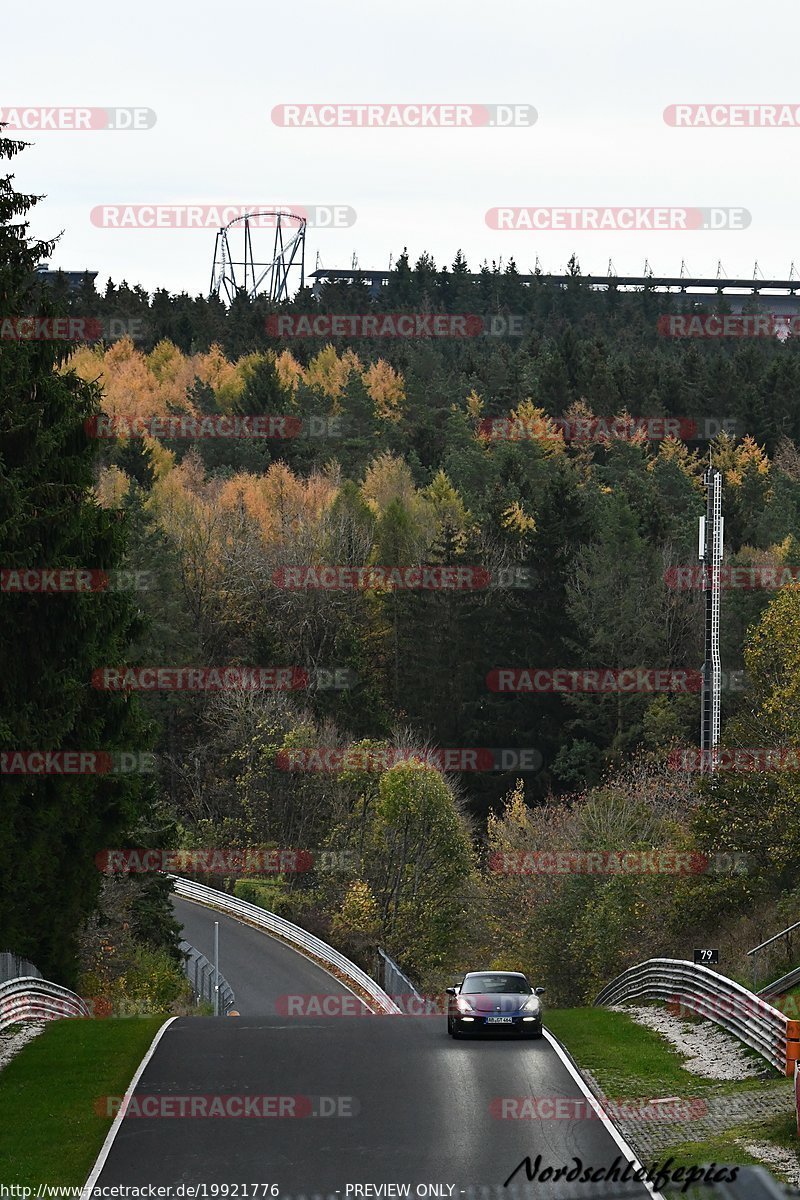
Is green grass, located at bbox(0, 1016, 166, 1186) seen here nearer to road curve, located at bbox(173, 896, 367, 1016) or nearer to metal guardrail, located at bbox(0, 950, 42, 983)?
metal guardrail, located at bbox(0, 950, 42, 983)

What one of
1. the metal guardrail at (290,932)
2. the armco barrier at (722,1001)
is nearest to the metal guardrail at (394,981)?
the metal guardrail at (290,932)

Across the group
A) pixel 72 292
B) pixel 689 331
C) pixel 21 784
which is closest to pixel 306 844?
pixel 21 784

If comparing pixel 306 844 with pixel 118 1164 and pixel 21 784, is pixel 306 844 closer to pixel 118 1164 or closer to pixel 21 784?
pixel 21 784

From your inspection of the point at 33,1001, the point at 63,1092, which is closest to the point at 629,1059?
the point at 63,1092

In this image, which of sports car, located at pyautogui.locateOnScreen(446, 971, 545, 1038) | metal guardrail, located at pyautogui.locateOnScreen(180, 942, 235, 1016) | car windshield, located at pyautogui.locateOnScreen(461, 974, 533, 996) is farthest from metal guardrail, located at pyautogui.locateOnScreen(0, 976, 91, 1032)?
metal guardrail, located at pyautogui.locateOnScreen(180, 942, 235, 1016)

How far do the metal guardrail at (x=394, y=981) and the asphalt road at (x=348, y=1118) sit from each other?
18.8 metres

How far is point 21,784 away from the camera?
78.8ft

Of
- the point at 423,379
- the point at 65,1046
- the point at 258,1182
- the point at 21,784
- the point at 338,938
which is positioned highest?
the point at 423,379

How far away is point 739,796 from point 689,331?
10435 cm

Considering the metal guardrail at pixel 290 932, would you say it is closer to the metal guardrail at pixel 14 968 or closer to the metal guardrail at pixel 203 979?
the metal guardrail at pixel 203 979

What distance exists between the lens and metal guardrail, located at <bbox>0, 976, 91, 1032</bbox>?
2383cm

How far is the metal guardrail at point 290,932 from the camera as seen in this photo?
4774 centimetres

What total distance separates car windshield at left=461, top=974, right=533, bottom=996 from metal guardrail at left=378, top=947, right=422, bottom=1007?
655 inches

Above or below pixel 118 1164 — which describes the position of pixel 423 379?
above
